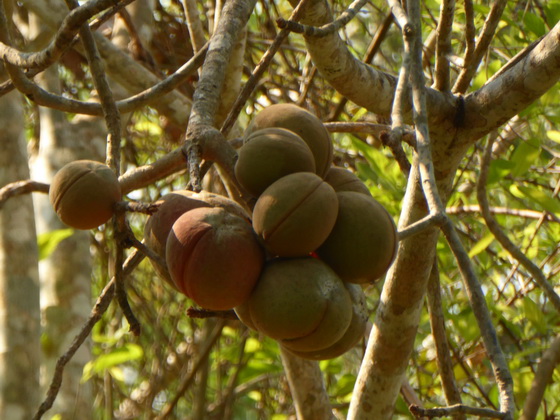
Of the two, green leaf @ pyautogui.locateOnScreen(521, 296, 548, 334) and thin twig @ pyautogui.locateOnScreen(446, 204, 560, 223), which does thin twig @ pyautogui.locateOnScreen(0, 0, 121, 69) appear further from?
green leaf @ pyautogui.locateOnScreen(521, 296, 548, 334)

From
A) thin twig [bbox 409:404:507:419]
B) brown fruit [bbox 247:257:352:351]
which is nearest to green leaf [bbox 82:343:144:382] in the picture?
brown fruit [bbox 247:257:352:351]

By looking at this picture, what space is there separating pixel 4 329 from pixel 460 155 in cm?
142

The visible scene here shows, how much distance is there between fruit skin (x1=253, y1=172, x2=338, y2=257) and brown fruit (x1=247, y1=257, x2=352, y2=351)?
1.1 inches

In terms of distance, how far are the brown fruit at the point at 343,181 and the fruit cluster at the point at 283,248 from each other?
7 centimetres

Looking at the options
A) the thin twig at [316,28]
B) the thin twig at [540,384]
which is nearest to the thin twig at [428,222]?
the thin twig at [316,28]

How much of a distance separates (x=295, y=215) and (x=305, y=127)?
0.75ft

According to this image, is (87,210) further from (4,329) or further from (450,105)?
(4,329)

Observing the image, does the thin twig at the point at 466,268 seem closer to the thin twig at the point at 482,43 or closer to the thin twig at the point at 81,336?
the thin twig at the point at 81,336

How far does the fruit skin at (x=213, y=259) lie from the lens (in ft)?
3.22

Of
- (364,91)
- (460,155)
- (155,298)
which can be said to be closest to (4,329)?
(364,91)

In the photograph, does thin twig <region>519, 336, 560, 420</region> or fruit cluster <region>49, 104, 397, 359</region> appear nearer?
fruit cluster <region>49, 104, 397, 359</region>

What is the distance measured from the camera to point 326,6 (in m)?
1.89

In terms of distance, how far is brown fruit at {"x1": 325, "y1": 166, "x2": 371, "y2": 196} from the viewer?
3.84ft

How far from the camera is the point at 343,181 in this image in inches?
46.5
